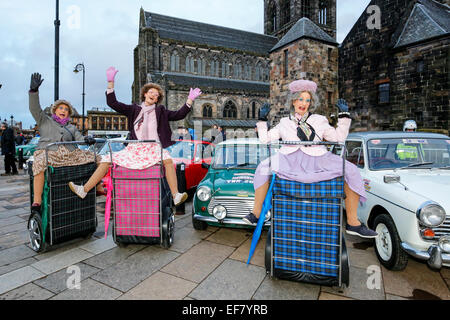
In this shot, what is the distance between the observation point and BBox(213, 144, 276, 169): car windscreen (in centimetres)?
503

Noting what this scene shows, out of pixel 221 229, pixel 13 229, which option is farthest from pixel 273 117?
pixel 13 229

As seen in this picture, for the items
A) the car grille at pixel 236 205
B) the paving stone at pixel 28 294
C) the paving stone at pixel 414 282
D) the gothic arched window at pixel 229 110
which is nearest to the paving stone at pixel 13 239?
the paving stone at pixel 28 294

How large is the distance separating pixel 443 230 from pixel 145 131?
3.81m

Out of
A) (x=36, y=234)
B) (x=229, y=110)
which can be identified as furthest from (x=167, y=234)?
(x=229, y=110)

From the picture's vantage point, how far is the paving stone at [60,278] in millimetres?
2744

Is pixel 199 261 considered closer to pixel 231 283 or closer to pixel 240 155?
pixel 231 283

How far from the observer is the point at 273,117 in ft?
67.6

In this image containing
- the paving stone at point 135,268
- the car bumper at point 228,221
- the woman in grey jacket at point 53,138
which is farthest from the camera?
the car bumper at point 228,221

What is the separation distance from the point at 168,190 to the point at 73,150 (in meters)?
1.56

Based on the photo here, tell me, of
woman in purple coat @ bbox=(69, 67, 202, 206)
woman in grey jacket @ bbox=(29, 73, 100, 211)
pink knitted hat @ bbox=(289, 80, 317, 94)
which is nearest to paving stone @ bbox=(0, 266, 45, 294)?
woman in grey jacket @ bbox=(29, 73, 100, 211)

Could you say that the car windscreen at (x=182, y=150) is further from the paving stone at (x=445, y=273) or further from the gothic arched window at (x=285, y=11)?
the gothic arched window at (x=285, y=11)

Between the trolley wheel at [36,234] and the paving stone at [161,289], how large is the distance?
1773mm

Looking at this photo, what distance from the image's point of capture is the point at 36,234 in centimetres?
361

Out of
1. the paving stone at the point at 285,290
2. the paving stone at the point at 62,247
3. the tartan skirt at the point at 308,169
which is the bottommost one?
the paving stone at the point at 285,290
